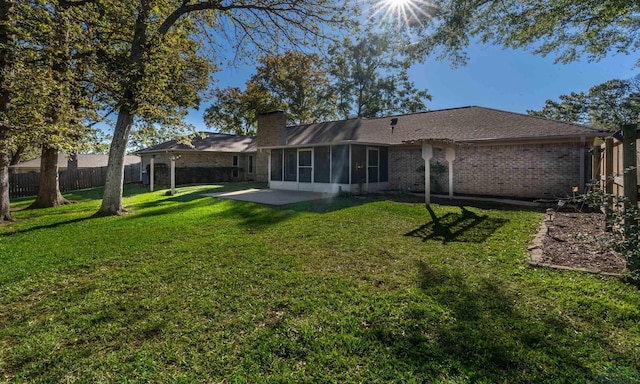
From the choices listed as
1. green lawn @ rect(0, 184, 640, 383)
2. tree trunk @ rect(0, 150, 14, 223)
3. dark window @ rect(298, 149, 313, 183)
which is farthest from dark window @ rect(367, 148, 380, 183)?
tree trunk @ rect(0, 150, 14, 223)

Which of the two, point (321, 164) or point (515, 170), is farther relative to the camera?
point (321, 164)

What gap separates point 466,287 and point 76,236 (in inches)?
302

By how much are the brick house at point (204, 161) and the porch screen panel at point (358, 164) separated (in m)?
11.4

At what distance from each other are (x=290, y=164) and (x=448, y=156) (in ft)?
25.5

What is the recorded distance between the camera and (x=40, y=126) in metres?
7.44

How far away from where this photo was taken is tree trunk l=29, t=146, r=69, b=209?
12048mm

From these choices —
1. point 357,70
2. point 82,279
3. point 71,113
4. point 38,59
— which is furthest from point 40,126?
point 357,70

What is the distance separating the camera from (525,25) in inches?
328

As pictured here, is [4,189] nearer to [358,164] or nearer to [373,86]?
[358,164]

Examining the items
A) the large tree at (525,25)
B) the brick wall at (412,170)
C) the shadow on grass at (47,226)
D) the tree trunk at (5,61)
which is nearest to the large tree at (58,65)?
the tree trunk at (5,61)

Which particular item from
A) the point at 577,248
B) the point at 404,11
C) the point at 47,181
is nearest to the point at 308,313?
the point at 577,248

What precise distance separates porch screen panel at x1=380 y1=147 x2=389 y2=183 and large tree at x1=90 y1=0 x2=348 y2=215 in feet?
22.5

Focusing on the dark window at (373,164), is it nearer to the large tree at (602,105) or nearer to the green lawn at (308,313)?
the green lawn at (308,313)

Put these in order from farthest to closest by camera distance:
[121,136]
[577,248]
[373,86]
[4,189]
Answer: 1. [373,86]
2. [121,136]
3. [4,189]
4. [577,248]
